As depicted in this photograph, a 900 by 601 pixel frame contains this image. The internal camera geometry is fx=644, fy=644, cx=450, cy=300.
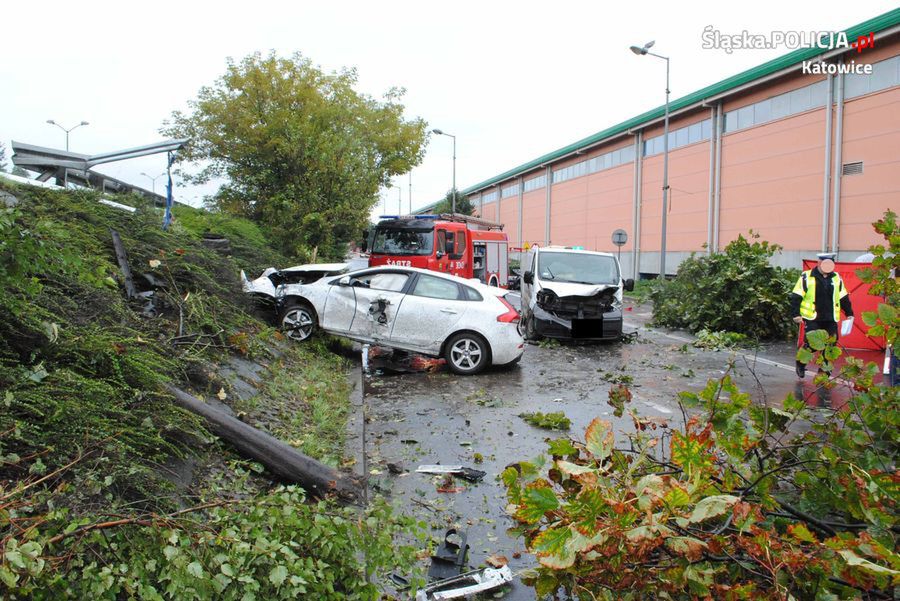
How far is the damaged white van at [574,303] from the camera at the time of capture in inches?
522

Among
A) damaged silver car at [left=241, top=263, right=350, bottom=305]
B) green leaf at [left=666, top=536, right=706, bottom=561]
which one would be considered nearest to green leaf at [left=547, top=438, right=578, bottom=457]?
green leaf at [left=666, top=536, right=706, bottom=561]

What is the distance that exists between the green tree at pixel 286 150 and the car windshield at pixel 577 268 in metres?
7.10

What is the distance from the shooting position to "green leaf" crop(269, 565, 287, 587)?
2.74m

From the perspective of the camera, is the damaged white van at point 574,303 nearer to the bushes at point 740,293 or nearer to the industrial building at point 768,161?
the bushes at point 740,293

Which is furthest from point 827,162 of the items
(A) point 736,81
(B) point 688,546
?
(B) point 688,546

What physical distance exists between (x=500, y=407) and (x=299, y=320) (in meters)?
4.23

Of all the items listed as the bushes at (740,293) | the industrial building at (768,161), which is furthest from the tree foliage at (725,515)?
the industrial building at (768,161)

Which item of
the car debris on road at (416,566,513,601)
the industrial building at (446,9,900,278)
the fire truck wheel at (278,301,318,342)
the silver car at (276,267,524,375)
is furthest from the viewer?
the industrial building at (446,9,900,278)

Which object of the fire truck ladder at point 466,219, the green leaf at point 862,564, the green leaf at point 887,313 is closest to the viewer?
the green leaf at point 862,564

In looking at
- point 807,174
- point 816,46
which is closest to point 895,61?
point 816,46

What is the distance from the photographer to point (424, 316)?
33.3ft

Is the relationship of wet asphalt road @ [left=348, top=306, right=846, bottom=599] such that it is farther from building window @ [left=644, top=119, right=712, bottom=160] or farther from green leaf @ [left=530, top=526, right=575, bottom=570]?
building window @ [left=644, top=119, right=712, bottom=160]

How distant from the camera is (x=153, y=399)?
4.32 meters

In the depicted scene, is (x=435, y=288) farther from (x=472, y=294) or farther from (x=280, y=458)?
(x=280, y=458)
